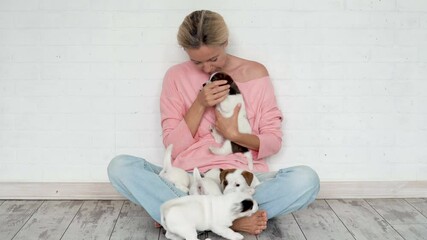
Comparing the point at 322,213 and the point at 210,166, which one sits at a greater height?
the point at 210,166

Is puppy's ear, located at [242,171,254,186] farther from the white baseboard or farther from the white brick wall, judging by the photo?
the white baseboard

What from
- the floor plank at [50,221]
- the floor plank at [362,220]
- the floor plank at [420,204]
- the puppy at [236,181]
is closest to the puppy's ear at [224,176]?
the puppy at [236,181]

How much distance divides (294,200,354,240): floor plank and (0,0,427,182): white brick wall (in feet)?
0.81

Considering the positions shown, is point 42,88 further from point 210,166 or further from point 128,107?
point 210,166

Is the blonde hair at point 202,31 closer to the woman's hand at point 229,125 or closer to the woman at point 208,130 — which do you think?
the woman at point 208,130

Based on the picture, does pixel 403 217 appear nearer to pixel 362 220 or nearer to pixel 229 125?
pixel 362 220

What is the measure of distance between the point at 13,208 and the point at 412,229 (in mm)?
1816

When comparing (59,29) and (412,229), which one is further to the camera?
(59,29)

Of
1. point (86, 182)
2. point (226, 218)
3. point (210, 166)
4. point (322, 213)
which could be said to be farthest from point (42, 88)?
point (322, 213)

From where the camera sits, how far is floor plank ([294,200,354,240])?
238 cm

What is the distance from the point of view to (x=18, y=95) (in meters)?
2.82

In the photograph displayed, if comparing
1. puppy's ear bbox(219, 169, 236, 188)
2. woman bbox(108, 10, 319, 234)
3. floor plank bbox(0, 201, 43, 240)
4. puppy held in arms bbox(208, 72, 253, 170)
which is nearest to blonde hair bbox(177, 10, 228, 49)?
woman bbox(108, 10, 319, 234)

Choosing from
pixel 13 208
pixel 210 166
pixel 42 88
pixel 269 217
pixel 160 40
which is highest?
pixel 160 40

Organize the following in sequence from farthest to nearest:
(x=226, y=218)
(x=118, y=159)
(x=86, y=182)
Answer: (x=86, y=182) < (x=118, y=159) < (x=226, y=218)
